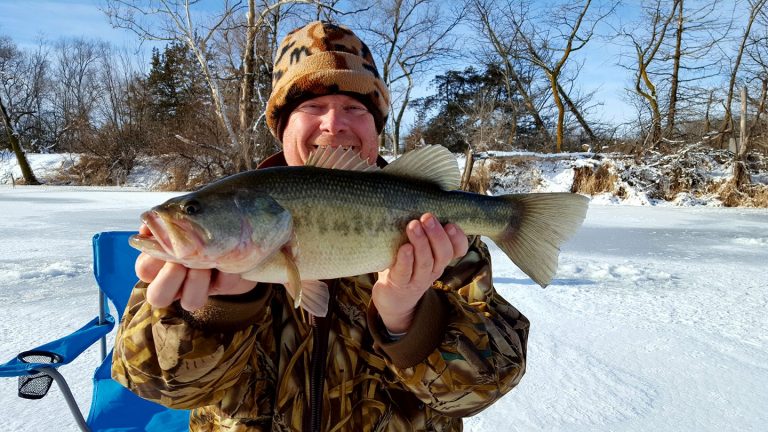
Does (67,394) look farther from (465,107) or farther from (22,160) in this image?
(465,107)

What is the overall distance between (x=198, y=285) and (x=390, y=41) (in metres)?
23.7

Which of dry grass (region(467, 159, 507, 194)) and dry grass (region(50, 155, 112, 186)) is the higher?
dry grass (region(50, 155, 112, 186))

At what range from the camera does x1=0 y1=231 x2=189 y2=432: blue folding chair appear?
1.89m

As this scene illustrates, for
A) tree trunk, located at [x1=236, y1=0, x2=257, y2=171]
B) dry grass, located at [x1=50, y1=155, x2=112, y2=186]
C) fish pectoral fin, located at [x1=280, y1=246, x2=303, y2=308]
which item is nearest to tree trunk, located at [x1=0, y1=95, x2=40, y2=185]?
dry grass, located at [x1=50, y1=155, x2=112, y2=186]

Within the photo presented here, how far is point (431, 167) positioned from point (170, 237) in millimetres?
772

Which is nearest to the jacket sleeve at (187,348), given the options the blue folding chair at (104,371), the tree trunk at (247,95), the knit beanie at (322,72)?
the blue folding chair at (104,371)

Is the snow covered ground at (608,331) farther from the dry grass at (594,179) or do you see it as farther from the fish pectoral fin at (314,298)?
the dry grass at (594,179)

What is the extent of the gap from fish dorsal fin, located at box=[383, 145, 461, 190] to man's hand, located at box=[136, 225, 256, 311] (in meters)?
0.58

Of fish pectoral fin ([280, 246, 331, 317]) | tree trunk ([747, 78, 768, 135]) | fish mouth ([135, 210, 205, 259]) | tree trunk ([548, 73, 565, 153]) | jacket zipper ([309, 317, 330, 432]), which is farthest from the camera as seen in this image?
tree trunk ([548, 73, 565, 153])

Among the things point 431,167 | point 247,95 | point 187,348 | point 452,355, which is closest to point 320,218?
point 431,167

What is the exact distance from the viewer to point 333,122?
5.90ft

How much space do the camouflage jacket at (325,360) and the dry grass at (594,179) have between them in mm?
13767

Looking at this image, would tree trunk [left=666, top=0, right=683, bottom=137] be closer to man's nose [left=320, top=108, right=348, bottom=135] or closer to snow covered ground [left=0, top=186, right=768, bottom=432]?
snow covered ground [left=0, top=186, right=768, bottom=432]

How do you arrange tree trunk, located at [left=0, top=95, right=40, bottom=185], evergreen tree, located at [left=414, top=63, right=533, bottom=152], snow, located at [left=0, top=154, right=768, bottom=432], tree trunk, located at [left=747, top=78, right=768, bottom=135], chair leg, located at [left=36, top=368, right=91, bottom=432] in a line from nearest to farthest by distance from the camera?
chair leg, located at [left=36, top=368, right=91, bottom=432] → snow, located at [left=0, top=154, right=768, bottom=432] → tree trunk, located at [left=747, top=78, right=768, bottom=135] → tree trunk, located at [left=0, top=95, right=40, bottom=185] → evergreen tree, located at [left=414, top=63, right=533, bottom=152]
